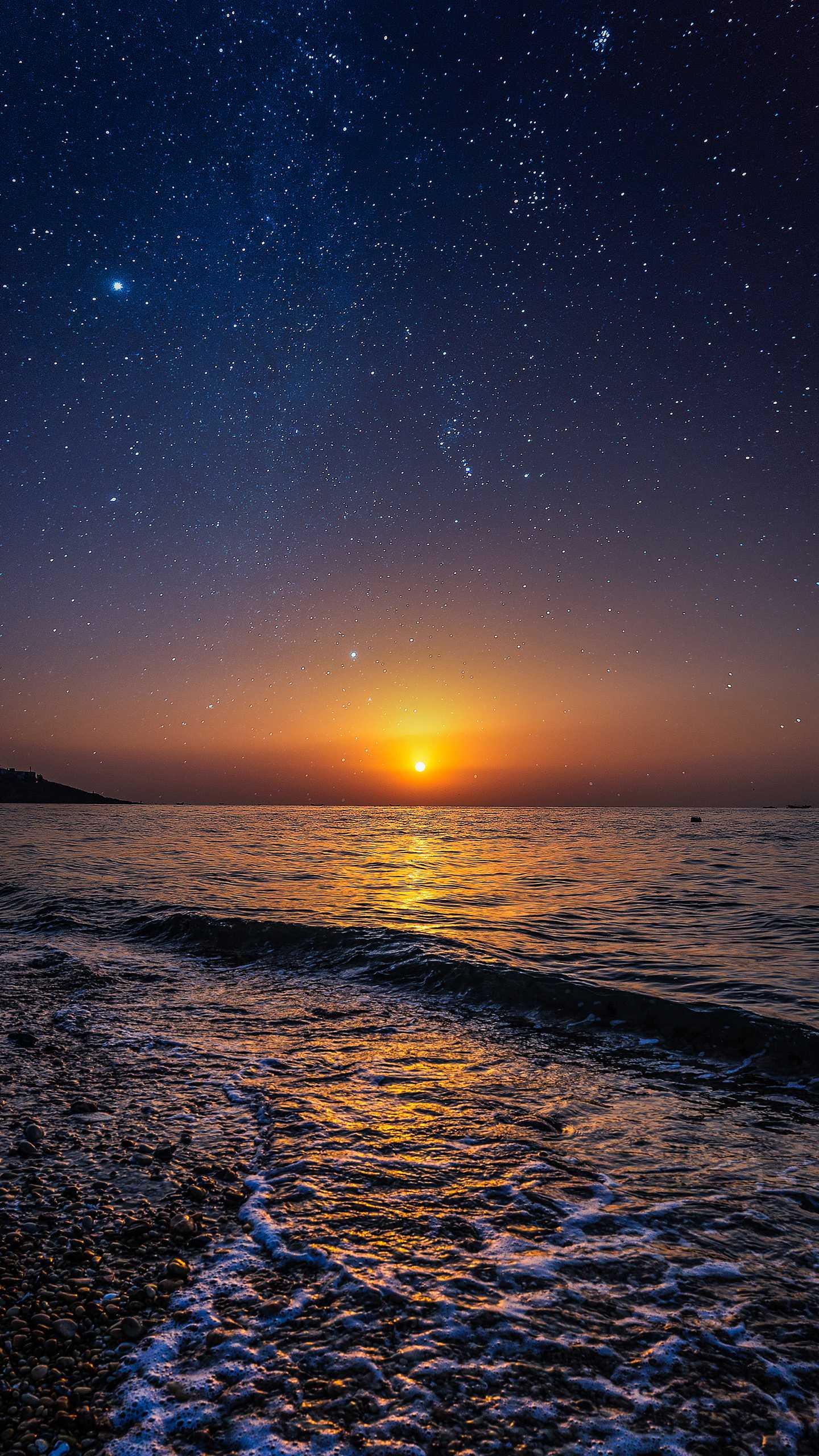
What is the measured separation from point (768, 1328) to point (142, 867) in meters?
24.4

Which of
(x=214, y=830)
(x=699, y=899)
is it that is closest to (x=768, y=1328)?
(x=699, y=899)

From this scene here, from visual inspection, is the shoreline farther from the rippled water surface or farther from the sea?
the rippled water surface

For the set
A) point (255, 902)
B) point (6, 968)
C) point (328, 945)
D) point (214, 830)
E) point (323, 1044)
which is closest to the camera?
point (323, 1044)

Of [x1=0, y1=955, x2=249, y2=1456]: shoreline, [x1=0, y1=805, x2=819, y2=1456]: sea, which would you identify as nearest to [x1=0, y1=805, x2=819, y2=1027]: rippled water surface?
[x1=0, y1=805, x2=819, y2=1456]: sea

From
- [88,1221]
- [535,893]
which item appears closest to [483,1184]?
[88,1221]

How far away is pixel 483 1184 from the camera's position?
443 centimetres

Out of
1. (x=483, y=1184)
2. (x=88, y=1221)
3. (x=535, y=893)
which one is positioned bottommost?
(x=535, y=893)

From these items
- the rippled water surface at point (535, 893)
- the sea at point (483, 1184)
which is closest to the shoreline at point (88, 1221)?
the sea at point (483, 1184)

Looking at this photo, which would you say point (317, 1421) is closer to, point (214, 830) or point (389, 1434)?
point (389, 1434)

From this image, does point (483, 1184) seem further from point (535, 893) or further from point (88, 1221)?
point (535, 893)

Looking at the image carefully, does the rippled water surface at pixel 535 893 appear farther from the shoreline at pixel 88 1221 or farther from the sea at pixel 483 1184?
the shoreline at pixel 88 1221

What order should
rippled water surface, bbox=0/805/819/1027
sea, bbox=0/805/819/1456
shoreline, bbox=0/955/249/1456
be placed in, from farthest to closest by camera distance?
rippled water surface, bbox=0/805/819/1027
sea, bbox=0/805/819/1456
shoreline, bbox=0/955/249/1456

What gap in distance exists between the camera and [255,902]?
1677 centimetres

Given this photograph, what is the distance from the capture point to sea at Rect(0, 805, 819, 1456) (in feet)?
8.69
